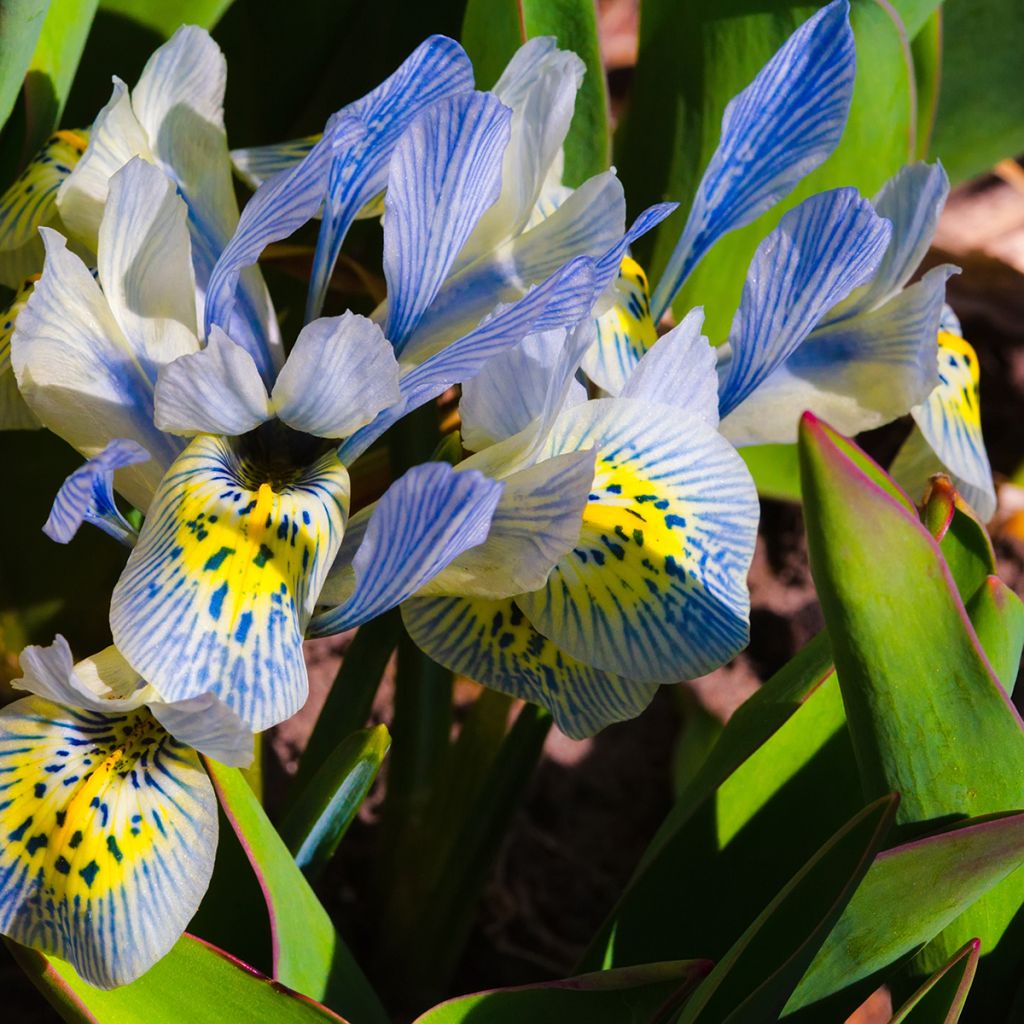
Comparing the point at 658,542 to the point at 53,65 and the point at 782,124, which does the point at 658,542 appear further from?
the point at 53,65

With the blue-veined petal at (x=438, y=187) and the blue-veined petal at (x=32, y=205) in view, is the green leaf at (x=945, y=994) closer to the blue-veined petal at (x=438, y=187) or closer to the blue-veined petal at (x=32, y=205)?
the blue-veined petal at (x=438, y=187)

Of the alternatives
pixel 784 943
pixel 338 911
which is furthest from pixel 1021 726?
pixel 338 911

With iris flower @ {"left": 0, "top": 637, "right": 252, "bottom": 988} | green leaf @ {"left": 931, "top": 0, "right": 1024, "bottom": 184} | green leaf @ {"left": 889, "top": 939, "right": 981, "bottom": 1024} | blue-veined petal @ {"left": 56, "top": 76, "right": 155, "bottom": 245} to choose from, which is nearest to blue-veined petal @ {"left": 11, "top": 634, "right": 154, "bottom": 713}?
iris flower @ {"left": 0, "top": 637, "right": 252, "bottom": 988}

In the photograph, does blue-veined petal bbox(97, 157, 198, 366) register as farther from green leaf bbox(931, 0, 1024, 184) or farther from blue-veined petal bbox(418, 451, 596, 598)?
green leaf bbox(931, 0, 1024, 184)

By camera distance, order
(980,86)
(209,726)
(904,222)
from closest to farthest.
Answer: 1. (209,726)
2. (904,222)
3. (980,86)

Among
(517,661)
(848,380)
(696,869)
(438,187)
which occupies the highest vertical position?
(438,187)

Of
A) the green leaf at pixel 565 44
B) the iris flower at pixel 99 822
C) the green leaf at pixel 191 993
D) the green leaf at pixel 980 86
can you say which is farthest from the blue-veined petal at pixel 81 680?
the green leaf at pixel 980 86

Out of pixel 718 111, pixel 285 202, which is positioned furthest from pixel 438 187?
pixel 718 111
